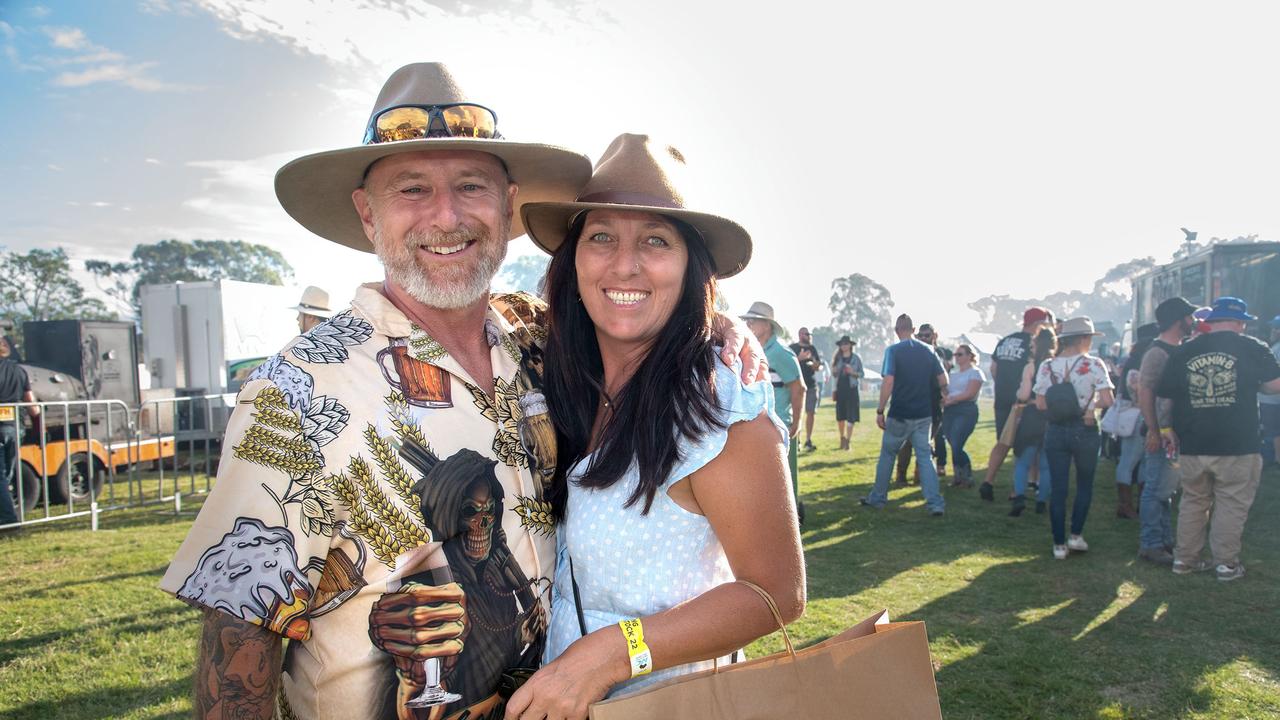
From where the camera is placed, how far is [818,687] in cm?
145

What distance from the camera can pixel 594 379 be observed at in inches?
81.1

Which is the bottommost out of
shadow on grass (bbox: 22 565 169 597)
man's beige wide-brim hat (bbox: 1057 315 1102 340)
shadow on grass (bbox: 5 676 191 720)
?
shadow on grass (bbox: 5 676 191 720)

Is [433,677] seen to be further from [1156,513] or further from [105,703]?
[1156,513]

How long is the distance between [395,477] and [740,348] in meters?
0.92

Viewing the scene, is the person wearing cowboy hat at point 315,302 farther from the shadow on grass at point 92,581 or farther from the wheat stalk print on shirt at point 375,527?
the wheat stalk print on shirt at point 375,527

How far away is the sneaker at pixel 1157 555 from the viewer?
6.36 metres

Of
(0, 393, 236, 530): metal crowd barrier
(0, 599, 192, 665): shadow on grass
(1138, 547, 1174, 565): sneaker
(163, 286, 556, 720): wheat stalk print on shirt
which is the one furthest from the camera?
(0, 393, 236, 530): metal crowd barrier

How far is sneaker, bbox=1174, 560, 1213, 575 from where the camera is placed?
20.0 ft

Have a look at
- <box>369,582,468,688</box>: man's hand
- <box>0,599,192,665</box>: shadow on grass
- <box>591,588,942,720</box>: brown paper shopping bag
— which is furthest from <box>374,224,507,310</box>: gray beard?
<box>0,599,192,665</box>: shadow on grass

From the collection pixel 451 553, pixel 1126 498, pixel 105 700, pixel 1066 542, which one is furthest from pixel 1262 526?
pixel 105 700

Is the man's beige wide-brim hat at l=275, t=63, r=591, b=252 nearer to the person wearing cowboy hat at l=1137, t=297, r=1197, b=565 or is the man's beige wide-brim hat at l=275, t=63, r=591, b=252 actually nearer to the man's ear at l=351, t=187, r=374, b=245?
the man's ear at l=351, t=187, r=374, b=245

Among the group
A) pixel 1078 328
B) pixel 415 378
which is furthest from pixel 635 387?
pixel 1078 328

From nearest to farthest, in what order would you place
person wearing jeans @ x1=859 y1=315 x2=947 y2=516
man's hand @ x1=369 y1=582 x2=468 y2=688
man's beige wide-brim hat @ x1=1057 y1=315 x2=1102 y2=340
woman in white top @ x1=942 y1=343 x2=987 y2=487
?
man's hand @ x1=369 y1=582 x2=468 y2=688, man's beige wide-brim hat @ x1=1057 y1=315 x2=1102 y2=340, person wearing jeans @ x1=859 y1=315 x2=947 y2=516, woman in white top @ x1=942 y1=343 x2=987 y2=487

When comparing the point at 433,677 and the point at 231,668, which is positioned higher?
the point at 231,668
